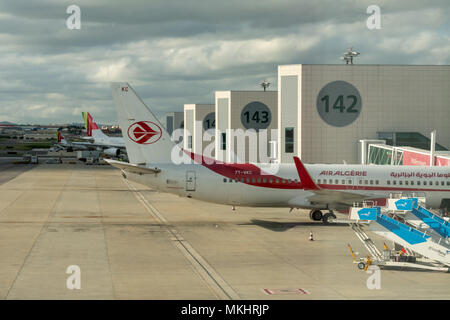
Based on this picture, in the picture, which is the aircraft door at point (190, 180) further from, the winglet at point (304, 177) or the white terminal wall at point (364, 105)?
the white terminal wall at point (364, 105)

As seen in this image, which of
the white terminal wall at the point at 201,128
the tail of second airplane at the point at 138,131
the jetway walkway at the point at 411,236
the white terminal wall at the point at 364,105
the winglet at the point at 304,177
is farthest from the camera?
the white terminal wall at the point at 201,128

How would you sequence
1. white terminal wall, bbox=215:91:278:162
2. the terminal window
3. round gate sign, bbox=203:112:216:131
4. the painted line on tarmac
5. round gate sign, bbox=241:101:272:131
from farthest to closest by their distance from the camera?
round gate sign, bbox=203:112:216:131 < round gate sign, bbox=241:101:272:131 < white terminal wall, bbox=215:91:278:162 < the terminal window < the painted line on tarmac

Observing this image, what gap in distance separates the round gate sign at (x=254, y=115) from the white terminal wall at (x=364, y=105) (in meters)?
25.6

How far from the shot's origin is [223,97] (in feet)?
309

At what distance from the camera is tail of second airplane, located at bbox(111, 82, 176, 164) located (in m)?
39.2

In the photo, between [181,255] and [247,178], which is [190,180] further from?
[181,255]

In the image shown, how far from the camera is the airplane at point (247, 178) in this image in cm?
3872

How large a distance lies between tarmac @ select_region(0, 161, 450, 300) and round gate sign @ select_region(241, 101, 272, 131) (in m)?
42.6

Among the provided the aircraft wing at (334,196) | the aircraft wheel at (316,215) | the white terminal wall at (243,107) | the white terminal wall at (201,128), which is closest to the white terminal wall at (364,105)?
the aircraft wheel at (316,215)

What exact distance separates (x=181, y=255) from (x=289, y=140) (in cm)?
3788

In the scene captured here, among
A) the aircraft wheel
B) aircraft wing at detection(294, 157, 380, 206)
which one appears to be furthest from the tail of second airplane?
the aircraft wheel

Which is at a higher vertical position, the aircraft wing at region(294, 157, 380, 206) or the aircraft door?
the aircraft door

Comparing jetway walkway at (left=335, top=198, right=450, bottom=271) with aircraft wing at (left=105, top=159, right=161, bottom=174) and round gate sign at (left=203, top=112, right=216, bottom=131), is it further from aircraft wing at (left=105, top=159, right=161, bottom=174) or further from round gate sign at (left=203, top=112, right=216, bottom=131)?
round gate sign at (left=203, top=112, right=216, bottom=131)
